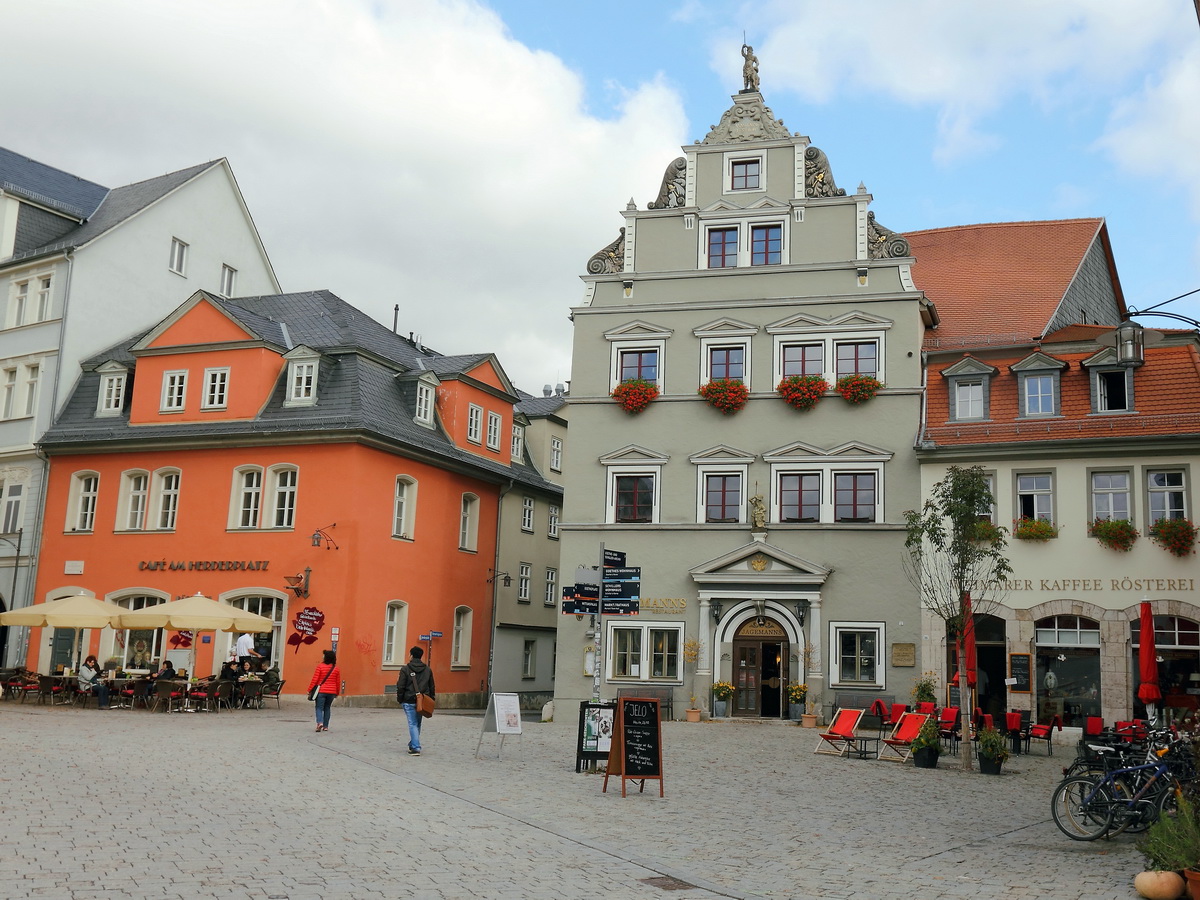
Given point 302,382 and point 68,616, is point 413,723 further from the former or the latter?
point 302,382

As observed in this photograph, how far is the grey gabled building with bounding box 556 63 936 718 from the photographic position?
94.0 feet

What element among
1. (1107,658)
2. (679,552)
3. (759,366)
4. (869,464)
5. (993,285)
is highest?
(993,285)

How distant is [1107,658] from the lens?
25.8 m

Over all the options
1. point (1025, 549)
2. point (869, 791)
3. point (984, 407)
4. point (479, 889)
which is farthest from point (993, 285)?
point (479, 889)

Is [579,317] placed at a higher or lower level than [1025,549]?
higher

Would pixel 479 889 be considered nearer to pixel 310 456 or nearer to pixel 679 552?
pixel 679 552

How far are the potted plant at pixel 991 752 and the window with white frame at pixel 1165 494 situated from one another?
9.90 meters

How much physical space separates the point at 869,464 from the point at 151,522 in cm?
1912

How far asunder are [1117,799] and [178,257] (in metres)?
35.0

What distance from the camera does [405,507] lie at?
109ft

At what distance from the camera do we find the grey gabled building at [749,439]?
2864 centimetres

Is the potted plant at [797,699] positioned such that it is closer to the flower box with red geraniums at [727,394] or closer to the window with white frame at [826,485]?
the window with white frame at [826,485]

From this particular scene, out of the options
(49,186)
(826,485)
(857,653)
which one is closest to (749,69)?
(826,485)

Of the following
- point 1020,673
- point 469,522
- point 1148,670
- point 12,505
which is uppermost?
point 469,522
